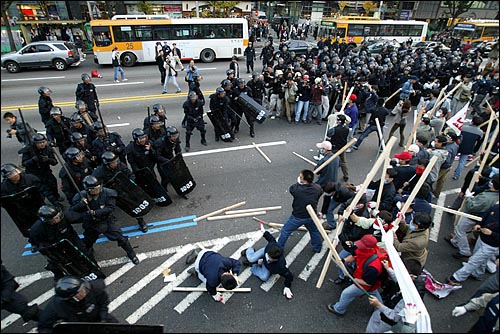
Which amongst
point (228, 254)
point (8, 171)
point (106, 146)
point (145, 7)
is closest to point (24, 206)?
point (8, 171)

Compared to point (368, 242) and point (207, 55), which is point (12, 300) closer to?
point (368, 242)

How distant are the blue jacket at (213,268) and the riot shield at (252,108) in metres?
5.68

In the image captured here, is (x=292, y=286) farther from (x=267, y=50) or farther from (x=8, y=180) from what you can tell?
(x=267, y=50)

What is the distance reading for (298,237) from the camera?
594cm

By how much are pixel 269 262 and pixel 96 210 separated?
9.31 ft

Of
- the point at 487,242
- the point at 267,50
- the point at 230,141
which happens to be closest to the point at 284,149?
the point at 230,141

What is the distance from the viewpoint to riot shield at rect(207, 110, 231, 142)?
30.4 ft

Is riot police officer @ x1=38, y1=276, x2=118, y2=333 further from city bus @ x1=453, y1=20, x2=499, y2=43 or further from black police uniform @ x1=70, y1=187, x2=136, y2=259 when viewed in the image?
city bus @ x1=453, y1=20, x2=499, y2=43

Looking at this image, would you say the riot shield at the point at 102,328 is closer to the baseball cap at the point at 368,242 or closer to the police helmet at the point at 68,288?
the police helmet at the point at 68,288

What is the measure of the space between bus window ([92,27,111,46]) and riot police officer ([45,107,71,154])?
13257 mm

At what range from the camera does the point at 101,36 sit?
1811 centimetres

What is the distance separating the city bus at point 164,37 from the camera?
18266 millimetres

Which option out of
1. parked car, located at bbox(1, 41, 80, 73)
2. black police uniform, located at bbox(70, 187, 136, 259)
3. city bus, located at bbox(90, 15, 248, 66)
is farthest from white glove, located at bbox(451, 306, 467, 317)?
parked car, located at bbox(1, 41, 80, 73)

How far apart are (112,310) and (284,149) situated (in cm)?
638
